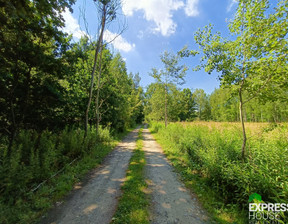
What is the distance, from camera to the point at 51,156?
4168 millimetres

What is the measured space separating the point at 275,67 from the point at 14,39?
23.7 ft

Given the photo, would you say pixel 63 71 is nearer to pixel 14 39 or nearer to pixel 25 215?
pixel 14 39

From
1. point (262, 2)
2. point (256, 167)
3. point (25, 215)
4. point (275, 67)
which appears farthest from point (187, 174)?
point (262, 2)

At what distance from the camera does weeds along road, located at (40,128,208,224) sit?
2.47 meters

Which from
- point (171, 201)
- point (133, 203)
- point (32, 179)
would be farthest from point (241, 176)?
point (32, 179)

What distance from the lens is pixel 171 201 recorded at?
306 centimetres

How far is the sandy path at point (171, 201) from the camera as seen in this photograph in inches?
98.7

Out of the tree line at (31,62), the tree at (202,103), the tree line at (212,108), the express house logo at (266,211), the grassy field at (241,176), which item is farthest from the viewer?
the tree at (202,103)

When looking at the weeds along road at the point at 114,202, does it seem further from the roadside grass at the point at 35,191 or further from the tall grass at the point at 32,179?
the tall grass at the point at 32,179

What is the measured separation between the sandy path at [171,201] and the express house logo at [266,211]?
925mm

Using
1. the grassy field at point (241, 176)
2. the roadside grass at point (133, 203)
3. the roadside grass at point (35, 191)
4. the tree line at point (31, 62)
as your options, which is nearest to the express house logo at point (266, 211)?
the grassy field at point (241, 176)

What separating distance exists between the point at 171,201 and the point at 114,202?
146 cm

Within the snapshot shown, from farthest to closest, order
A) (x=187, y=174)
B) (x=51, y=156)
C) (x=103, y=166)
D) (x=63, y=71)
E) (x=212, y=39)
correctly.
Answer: (x=103, y=166) < (x=63, y=71) < (x=187, y=174) < (x=51, y=156) < (x=212, y=39)

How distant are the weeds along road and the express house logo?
0.92 m
